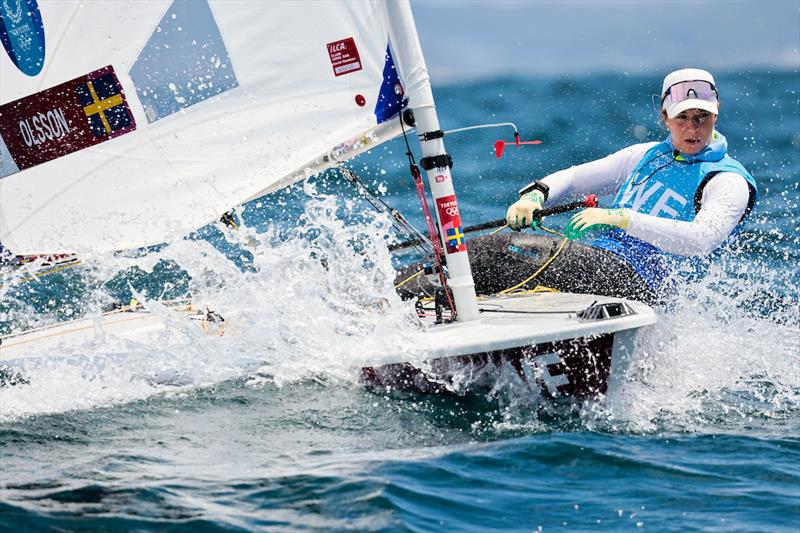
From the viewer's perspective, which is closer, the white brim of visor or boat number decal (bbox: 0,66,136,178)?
boat number decal (bbox: 0,66,136,178)

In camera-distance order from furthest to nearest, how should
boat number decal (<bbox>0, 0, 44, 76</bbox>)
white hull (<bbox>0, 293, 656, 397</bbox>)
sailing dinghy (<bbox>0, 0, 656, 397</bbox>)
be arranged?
1. boat number decal (<bbox>0, 0, 44, 76</bbox>)
2. sailing dinghy (<bbox>0, 0, 656, 397</bbox>)
3. white hull (<bbox>0, 293, 656, 397</bbox>)

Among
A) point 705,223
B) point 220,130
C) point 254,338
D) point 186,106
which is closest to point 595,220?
point 705,223

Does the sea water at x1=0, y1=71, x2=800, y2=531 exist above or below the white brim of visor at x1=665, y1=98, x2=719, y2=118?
below

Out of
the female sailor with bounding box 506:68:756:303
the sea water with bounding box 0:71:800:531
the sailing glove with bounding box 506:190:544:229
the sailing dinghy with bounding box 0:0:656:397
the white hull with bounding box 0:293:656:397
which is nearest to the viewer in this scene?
the sea water with bounding box 0:71:800:531

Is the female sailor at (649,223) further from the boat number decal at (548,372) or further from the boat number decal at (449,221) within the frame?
the boat number decal at (548,372)

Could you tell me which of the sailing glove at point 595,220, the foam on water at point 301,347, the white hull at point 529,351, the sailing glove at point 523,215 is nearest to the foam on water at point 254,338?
the foam on water at point 301,347

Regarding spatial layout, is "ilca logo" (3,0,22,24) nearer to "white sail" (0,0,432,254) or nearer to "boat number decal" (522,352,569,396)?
"white sail" (0,0,432,254)

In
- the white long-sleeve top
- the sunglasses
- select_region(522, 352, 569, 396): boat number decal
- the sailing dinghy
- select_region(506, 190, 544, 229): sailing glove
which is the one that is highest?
the sailing dinghy

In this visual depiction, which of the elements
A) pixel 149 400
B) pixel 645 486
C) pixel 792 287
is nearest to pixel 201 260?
pixel 149 400

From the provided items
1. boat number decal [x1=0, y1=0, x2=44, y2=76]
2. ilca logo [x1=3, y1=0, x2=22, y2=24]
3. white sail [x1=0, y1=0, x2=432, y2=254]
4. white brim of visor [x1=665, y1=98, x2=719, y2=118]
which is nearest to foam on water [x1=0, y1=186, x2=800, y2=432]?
white sail [x1=0, y1=0, x2=432, y2=254]

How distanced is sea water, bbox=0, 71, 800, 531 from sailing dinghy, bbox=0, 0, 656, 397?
0.15 m

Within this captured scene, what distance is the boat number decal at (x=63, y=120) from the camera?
440 cm

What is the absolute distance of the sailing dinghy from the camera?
166 inches

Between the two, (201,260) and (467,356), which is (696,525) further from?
(201,260)
